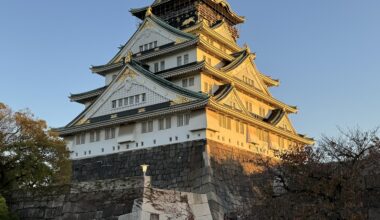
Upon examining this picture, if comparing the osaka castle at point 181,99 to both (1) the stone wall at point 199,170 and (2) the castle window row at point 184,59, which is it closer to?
(2) the castle window row at point 184,59

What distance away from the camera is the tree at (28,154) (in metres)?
16.4

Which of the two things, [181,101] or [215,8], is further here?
[215,8]

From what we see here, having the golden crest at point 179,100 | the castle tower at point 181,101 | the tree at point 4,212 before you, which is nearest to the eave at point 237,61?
the castle tower at point 181,101

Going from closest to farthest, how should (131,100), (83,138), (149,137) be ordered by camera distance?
(149,137) → (131,100) → (83,138)

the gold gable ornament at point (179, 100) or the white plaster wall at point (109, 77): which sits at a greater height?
the white plaster wall at point (109, 77)

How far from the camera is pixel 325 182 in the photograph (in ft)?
46.5

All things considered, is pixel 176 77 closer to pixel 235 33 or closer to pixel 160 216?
pixel 235 33

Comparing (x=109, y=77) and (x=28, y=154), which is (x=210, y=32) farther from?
(x=28, y=154)

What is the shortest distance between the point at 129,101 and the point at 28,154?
1693cm

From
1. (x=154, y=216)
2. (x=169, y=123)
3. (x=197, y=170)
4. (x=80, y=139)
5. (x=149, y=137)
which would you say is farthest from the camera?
(x=80, y=139)

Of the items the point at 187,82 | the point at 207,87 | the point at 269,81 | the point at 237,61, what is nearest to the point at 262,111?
the point at 269,81

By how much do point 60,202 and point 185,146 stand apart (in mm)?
18264

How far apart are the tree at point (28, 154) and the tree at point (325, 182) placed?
27.3ft

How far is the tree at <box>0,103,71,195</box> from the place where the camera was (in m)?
16.4
